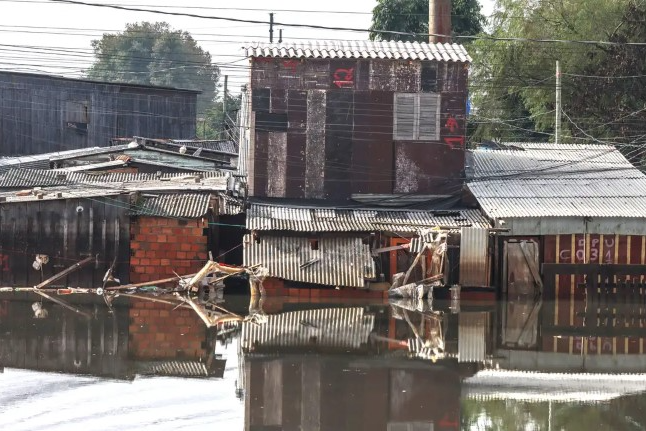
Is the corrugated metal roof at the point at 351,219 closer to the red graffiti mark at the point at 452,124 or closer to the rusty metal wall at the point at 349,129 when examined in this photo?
the rusty metal wall at the point at 349,129

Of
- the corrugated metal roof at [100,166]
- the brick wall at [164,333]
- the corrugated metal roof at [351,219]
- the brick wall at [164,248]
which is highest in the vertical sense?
the corrugated metal roof at [100,166]

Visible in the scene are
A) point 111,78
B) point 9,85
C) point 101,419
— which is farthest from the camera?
point 111,78

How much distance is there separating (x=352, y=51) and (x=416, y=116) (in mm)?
2469

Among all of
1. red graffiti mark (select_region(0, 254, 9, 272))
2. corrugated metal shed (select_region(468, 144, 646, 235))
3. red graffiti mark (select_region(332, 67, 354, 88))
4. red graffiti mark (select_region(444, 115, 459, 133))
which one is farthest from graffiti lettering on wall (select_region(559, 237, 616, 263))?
red graffiti mark (select_region(0, 254, 9, 272))

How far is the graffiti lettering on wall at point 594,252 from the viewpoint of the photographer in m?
28.3

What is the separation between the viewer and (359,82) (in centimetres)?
2970

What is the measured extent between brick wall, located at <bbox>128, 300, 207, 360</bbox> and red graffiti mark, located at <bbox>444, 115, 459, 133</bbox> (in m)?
9.63

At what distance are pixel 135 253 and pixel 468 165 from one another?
392 inches

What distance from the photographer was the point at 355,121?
29.8 metres

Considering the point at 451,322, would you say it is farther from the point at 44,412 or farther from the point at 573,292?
the point at 44,412

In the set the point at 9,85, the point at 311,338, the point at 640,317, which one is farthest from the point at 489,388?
the point at 9,85

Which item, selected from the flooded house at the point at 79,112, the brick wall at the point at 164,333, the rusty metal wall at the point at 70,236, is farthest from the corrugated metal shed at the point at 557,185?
the flooded house at the point at 79,112

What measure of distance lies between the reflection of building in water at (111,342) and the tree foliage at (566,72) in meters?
22.3

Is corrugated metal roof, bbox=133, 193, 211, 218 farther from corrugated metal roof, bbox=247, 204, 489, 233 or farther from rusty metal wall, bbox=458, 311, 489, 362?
rusty metal wall, bbox=458, 311, 489, 362
